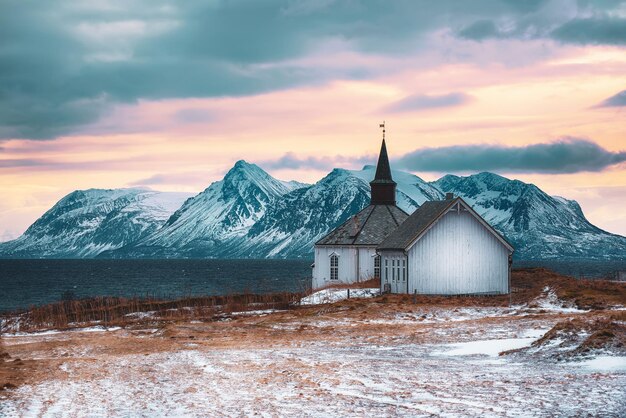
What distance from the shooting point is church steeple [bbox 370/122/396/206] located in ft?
266

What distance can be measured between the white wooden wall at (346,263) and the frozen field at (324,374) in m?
27.9

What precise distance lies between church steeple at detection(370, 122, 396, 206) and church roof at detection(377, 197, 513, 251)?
1277 cm

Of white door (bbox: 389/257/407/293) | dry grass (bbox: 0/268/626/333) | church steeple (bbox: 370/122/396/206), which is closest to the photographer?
dry grass (bbox: 0/268/626/333)

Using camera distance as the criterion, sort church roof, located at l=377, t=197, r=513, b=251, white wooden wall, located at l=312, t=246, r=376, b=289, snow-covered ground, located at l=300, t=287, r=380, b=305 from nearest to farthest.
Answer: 1. church roof, located at l=377, t=197, r=513, b=251
2. snow-covered ground, located at l=300, t=287, r=380, b=305
3. white wooden wall, located at l=312, t=246, r=376, b=289

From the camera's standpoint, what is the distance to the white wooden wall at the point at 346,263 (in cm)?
7381

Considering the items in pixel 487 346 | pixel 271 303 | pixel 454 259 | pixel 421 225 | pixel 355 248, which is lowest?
pixel 487 346

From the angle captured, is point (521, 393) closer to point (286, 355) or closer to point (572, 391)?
point (572, 391)

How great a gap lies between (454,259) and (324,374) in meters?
37.3

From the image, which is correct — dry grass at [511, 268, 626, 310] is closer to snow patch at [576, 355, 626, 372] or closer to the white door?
the white door

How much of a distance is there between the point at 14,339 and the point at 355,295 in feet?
84.5

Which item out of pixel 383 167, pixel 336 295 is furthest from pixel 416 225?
pixel 383 167

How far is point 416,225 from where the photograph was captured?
2514 inches

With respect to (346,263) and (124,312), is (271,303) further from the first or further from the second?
(124,312)

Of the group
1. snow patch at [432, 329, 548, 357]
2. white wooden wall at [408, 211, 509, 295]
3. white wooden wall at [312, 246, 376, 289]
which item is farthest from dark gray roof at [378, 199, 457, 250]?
snow patch at [432, 329, 548, 357]
